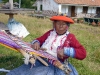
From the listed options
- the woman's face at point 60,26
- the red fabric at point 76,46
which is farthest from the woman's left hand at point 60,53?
the woman's face at point 60,26

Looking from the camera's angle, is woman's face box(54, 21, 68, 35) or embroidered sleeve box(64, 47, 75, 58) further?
woman's face box(54, 21, 68, 35)

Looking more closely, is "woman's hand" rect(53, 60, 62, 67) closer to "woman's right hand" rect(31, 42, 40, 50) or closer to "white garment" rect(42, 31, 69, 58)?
"white garment" rect(42, 31, 69, 58)

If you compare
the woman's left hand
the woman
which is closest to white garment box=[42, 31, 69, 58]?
the woman

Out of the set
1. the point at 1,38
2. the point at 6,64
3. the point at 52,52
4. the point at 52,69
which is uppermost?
the point at 1,38

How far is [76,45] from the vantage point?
304cm

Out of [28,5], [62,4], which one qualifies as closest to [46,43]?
[62,4]

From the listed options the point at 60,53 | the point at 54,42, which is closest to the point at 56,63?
the point at 60,53

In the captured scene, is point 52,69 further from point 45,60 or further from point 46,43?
point 46,43

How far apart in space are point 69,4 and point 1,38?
1079 inches

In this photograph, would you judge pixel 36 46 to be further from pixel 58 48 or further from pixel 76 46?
pixel 76 46

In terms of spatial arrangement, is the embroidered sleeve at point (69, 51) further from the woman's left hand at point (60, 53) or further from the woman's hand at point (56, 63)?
the woman's hand at point (56, 63)

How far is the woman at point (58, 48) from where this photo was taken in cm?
295

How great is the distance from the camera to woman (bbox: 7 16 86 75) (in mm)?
2953

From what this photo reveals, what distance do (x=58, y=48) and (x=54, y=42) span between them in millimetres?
121
